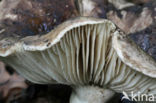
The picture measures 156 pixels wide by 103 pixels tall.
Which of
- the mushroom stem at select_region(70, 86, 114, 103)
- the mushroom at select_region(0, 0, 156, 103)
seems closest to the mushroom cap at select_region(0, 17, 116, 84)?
the mushroom at select_region(0, 0, 156, 103)

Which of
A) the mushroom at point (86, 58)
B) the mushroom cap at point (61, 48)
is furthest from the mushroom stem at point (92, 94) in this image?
the mushroom cap at point (61, 48)

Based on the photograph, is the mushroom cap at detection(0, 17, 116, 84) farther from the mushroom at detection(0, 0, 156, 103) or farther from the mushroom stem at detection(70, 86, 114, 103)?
the mushroom stem at detection(70, 86, 114, 103)

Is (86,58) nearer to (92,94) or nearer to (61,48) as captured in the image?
(61,48)

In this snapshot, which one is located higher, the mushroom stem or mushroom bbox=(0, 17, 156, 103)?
mushroom bbox=(0, 17, 156, 103)

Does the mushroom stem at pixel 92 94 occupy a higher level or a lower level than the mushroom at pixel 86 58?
lower

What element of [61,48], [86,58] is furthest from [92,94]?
[61,48]

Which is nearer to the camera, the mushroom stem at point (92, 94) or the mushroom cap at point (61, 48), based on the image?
the mushroom cap at point (61, 48)

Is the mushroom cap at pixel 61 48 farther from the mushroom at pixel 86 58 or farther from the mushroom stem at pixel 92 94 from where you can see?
the mushroom stem at pixel 92 94

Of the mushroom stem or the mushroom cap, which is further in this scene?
the mushroom stem
